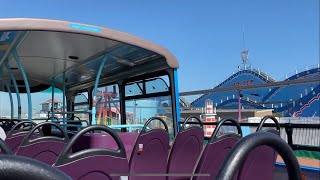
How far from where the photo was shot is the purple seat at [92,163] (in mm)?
1739

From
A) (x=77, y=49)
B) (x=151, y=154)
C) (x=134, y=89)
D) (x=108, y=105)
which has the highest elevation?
(x=77, y=49)

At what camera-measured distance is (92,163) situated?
1.82m

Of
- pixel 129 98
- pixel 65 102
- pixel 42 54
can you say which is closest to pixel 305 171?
pixel 129 98

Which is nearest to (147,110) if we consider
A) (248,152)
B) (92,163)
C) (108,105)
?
(108,105)

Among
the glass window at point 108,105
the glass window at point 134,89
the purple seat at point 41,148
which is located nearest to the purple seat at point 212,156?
the purple seat at point 41,148

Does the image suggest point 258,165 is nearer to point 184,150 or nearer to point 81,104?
point 184,150

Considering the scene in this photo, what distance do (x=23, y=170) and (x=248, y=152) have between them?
0.59 meters

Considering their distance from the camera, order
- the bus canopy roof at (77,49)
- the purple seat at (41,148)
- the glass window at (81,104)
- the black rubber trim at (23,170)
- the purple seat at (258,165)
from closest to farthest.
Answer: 1. the black rubber trim at (23,170)
2. the purple seat at (258,165)
3. the purple seat at (41,148)
4. the bus canopy roof at (77,49)
5. the glass window at (81,104)

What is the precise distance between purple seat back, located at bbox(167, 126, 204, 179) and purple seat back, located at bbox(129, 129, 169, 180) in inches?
3.5

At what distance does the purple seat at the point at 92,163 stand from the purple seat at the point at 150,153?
3.81ft

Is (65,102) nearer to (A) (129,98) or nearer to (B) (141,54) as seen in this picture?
(A) (129,98)

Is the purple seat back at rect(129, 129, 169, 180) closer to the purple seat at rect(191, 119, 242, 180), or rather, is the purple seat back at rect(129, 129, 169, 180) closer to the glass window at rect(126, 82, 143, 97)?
the purple seat at rect(191, 119, 242, 180)

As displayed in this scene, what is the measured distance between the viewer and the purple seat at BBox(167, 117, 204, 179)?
320cm

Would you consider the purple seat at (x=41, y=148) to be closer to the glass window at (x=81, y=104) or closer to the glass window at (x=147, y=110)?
the glass window at (x=147, y=110)
